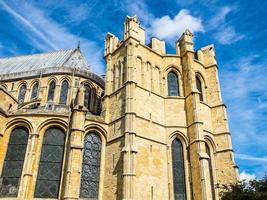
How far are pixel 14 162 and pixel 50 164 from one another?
2.15 m

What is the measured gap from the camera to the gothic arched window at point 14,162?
16.9 meters

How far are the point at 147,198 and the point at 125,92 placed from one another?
673cm

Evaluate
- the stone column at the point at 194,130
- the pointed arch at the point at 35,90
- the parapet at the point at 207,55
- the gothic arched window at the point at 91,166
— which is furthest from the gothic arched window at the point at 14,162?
the parapet at the point at 207,55

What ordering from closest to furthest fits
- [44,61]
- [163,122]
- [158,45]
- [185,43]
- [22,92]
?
[163,122], [185,43], [158,45], [22,92], [44,61]

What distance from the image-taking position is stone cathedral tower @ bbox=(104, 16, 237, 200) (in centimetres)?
1733

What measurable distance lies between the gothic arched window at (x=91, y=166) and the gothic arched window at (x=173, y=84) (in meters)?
6.55

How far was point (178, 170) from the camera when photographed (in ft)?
62.0

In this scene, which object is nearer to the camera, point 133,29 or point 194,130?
point 194,130

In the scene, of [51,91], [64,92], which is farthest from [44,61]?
[64,92]

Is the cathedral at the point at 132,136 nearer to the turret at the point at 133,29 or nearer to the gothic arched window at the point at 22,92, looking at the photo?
the turret at the point at 133,29

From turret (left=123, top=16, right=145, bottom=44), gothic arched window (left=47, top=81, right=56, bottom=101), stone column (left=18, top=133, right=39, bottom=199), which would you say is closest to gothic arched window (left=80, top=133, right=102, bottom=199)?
stone column (left=18, top=133, right=39, bottom=199)

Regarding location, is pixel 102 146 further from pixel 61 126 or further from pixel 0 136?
pixel 0 136

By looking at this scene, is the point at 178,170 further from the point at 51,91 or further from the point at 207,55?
the point at 51,91

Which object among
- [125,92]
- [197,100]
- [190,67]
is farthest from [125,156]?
[190,67]
